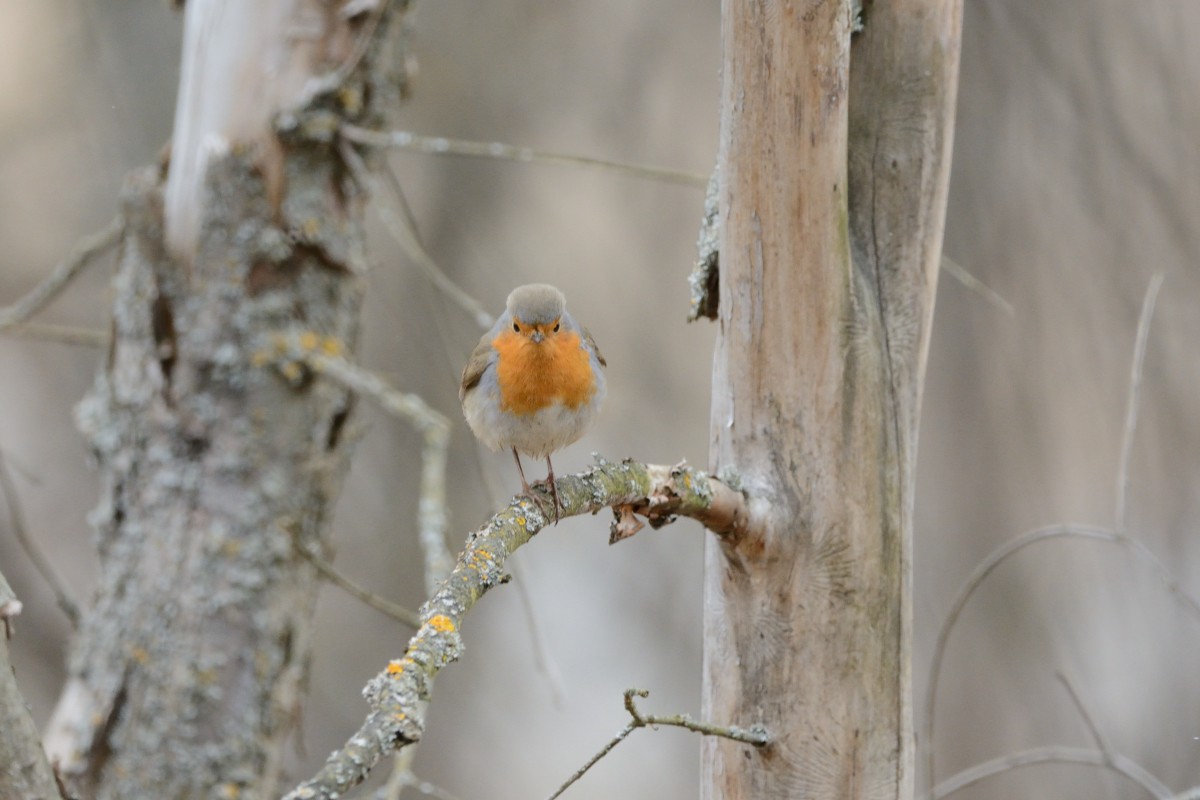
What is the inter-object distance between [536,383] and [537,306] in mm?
169

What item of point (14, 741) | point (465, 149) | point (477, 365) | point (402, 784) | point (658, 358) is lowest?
point (14, 741)

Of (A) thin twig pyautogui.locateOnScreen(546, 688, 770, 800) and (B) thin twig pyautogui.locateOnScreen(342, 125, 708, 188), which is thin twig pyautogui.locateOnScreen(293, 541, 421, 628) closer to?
(A) thin twig pyautogui.locateOnScreen(546, 688, 770, 800)

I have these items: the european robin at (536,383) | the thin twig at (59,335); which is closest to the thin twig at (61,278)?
the thin twig at (59,335)

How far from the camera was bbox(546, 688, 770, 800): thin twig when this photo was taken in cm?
140

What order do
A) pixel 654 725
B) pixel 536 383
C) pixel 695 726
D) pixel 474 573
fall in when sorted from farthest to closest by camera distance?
pixel 536 383 < pixel 654 725 < pixel 695 726 < pixel 474 573

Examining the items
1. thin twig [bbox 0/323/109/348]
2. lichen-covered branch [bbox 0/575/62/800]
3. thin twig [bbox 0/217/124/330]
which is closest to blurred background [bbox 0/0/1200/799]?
thin twig [bbox 0/323/109/348]

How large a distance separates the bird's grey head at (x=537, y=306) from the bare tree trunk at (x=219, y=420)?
946mm

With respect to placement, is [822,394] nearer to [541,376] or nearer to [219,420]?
[541,376]

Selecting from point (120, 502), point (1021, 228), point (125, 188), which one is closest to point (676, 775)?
point (1021, 228)

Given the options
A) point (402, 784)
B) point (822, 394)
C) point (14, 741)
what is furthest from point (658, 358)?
point (14, 741)

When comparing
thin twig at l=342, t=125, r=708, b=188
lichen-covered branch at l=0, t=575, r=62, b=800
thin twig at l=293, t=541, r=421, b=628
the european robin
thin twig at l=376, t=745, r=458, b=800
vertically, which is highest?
thin twig at l=342, t=125, r=708, b=188

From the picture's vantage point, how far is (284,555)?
301cm

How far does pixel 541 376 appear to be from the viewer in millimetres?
2287

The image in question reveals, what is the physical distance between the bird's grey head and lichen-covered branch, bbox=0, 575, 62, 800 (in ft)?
3.62
